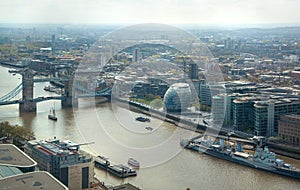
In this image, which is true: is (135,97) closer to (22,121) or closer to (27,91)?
(27,91)

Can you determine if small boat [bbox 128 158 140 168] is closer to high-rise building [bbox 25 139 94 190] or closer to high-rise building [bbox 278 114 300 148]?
high-rise building [bbox 25 139 94 190]

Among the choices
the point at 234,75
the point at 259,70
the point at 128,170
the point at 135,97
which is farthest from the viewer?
the point at 259,70

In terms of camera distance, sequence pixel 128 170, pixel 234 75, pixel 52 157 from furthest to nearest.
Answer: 1. pixel 234 75
2. pixel 128 170
3. pixel 52 157

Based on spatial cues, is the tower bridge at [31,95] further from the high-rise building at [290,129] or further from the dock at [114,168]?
the high-rise building at [290,129]

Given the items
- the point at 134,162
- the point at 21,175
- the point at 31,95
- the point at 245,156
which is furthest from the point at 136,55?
the point at 21,175

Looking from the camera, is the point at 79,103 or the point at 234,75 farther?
the point at 234,75

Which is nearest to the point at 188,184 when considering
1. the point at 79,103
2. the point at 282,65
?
the point at 79,103
